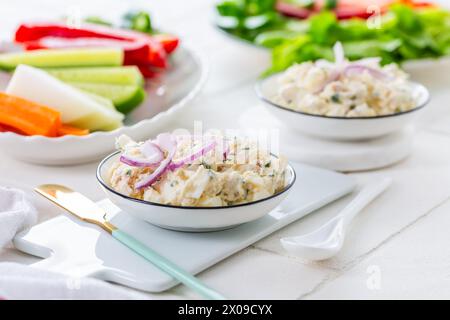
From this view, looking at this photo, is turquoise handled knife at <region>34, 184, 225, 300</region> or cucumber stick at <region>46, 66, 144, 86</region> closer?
turquoise handled knife at <region>34, 184, 225, 300</region>

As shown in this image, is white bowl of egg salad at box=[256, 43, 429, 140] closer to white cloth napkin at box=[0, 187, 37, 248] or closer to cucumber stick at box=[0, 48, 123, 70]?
cucumber stick at box=[0, 48, 123, 70]

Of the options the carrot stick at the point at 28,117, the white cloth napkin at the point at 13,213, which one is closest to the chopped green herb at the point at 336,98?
the carrot stick at the point at 28,117

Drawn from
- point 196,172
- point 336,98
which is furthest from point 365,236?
point 336,98

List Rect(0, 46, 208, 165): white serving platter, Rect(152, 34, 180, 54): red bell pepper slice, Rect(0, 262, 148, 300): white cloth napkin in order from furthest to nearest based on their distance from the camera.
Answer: Rect(152, 34, 180, 54): red bell pepper slice
Rect(0, 46, 208, 165): white serving platter
Rect(0, 262, 148, 300): white cloth napkin

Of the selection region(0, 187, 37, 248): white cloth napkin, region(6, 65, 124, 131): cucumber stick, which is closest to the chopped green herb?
region(6, 65, 124, 131): cucumber stick

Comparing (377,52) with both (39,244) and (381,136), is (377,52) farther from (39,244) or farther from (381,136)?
(39,244)

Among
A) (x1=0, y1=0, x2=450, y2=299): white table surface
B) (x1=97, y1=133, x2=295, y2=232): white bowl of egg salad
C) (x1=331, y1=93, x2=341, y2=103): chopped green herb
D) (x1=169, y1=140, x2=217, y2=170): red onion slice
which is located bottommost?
(x1=0, y1=0, x2=450, y2=299): white table surface

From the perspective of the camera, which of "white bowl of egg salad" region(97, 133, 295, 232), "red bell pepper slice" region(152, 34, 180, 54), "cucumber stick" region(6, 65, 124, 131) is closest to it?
"white bowl of egg salad" region(97, 133, 295, 232)

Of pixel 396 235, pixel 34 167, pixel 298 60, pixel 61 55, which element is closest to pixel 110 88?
pixel 61 55
